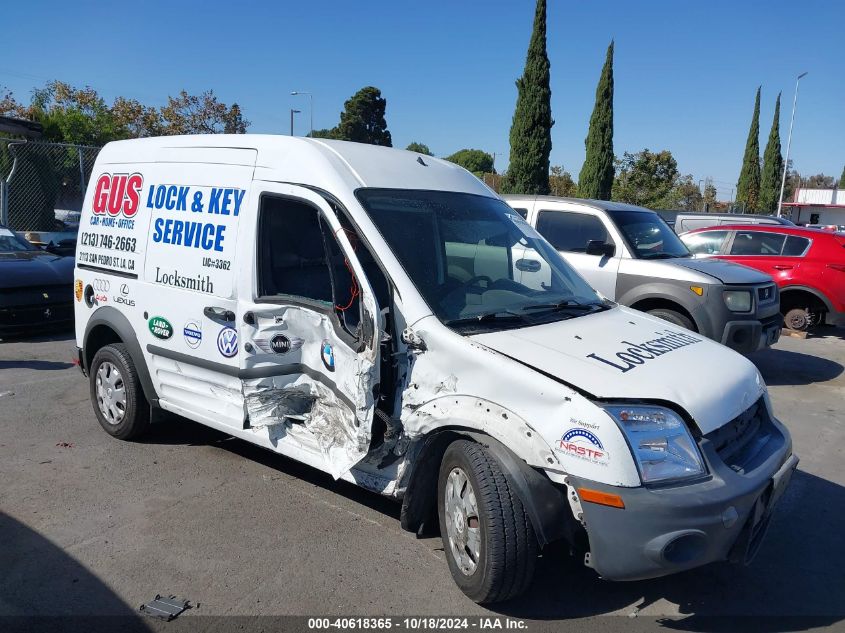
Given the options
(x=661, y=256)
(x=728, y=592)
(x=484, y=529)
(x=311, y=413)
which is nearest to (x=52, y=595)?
(x=311, y=413)

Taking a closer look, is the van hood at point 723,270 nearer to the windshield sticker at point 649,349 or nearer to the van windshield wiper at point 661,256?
the van windshield wiper at point 661,256

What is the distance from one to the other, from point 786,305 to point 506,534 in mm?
9909

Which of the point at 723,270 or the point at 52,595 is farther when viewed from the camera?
the point at 723,270

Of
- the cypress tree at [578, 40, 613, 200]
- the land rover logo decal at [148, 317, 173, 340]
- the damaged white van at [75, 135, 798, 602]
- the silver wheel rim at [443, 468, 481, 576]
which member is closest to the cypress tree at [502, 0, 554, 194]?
the cypress tree at [578, 40, 613, 200]

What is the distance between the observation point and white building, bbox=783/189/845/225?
54675 millimetres

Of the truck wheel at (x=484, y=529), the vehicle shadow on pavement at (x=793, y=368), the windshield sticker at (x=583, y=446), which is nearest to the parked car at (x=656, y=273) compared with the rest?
the vehicle shadow on pavement at (x=793, y=368)

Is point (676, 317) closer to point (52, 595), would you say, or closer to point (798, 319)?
point (798, 319)

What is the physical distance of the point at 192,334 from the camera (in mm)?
4590

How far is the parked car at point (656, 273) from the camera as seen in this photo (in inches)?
295

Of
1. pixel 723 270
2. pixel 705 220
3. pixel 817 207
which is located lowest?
pixel 723 270

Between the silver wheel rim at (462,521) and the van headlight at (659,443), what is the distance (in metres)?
0.77

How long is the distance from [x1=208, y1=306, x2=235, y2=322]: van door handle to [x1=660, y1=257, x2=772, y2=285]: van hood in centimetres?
541

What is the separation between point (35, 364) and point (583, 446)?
6.99 metres

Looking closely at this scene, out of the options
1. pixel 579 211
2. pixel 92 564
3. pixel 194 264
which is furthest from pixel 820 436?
pixel 92 564
